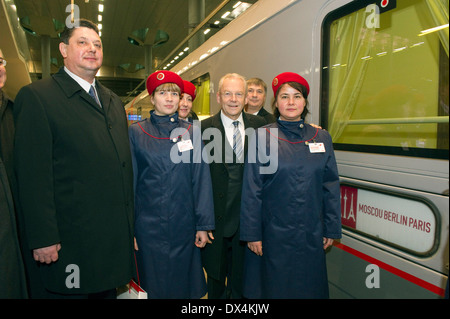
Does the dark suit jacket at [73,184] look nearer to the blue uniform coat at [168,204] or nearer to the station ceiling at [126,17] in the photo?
the blue uniform coat at [168,204]

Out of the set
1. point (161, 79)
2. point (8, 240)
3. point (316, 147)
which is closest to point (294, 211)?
point (316, 147)

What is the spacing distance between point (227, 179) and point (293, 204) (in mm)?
535

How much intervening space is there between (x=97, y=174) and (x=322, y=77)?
61.5 inches

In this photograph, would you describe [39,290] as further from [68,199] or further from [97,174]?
[97,174]

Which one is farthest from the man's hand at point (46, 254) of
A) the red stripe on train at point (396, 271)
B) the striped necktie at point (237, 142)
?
the red stripe on train at point (396, 271)

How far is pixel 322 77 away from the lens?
217 cm

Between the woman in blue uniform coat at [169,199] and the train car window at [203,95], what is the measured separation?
7.66 ft

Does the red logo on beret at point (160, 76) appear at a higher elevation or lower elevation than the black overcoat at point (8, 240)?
higher

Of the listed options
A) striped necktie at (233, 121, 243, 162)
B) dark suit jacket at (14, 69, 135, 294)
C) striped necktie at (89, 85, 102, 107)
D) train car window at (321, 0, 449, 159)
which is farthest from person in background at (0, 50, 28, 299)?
train car window at (321, 0, 449, 159)

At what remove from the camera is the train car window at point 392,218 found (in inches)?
59.9

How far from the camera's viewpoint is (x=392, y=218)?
171cm

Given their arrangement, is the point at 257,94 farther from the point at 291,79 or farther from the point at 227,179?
the point at 227,179

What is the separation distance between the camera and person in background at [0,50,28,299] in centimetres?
166
